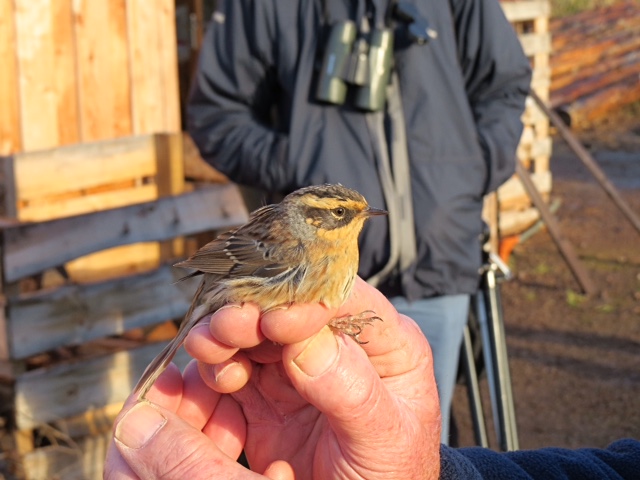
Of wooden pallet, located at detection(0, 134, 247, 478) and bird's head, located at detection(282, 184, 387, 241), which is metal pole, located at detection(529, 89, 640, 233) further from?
bird's head, located at detection(282, 184, 387, 241)

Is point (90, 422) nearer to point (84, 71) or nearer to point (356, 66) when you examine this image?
point (84, 71)

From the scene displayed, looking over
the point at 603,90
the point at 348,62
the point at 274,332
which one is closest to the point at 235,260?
the point at 274,332

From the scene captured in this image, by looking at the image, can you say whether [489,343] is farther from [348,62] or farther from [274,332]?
[274,332]

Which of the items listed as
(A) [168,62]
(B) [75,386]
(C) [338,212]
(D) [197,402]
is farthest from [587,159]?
(D) [197,402]

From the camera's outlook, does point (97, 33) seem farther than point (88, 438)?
Yes

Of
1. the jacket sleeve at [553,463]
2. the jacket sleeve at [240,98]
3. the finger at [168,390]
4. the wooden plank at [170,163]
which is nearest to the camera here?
the finger at [168,390]

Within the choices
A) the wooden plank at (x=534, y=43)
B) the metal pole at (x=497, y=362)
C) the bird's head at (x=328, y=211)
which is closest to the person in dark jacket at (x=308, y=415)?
the bird's head at (x=328, y=211)

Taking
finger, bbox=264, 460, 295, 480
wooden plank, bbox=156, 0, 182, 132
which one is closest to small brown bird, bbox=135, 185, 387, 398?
finger, bbox=264, 460, 295, 480

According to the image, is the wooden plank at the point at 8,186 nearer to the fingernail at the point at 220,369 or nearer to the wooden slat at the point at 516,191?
the fingernail at the point at 220,369
